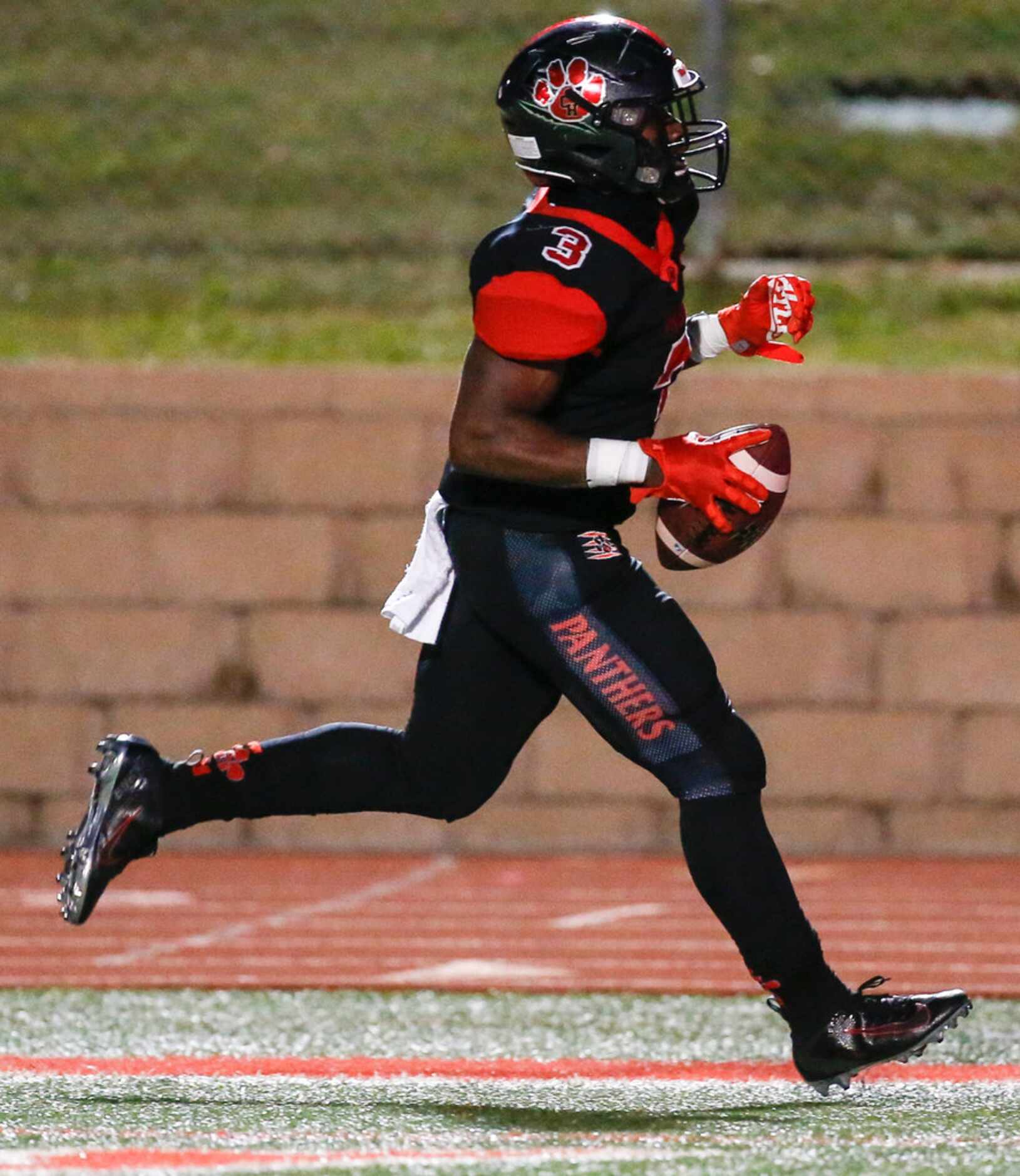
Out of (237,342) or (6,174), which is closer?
(237,342)

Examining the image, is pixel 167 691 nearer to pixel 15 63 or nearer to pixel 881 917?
pixel 881 917

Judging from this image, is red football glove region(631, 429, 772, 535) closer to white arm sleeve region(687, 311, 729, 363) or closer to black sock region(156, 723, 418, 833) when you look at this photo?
white arm sleeve region(687, 311, 729, 363)

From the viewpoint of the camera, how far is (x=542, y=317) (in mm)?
3758

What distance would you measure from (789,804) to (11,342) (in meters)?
3.48

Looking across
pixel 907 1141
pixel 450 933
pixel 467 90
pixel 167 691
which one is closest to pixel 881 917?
pixel 450 933

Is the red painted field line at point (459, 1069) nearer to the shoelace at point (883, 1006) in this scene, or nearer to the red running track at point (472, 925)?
the shoelace at point (883, 1006)

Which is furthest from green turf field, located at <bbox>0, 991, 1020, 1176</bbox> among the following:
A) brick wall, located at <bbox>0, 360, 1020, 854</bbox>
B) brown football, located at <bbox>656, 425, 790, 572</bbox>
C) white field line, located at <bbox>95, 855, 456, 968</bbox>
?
brick wall, located at <bbox>0, 360, 1020, 854</bbox>

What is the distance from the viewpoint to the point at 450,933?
628 centimetres

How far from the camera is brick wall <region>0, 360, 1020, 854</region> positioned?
7855 millimetres

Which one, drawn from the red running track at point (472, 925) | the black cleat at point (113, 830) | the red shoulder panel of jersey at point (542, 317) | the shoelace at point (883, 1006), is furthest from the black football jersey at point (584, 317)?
the red running track at point (472, 925)

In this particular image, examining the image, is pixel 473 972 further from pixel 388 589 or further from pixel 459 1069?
pixel 388 589

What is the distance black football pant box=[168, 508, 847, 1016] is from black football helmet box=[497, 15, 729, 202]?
60cm

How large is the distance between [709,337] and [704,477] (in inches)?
21.4

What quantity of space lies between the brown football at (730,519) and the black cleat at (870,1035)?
0.77 meters
